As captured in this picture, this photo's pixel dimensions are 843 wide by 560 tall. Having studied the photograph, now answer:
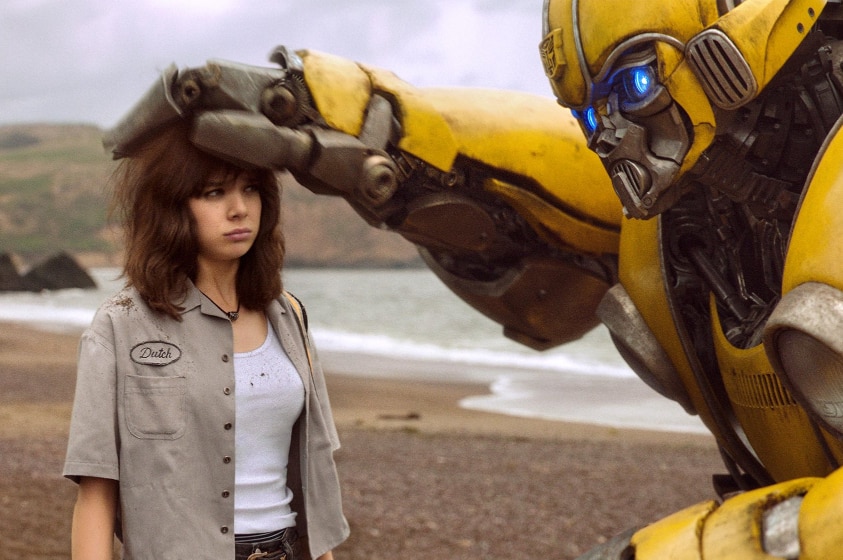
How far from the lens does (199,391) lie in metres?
2.04

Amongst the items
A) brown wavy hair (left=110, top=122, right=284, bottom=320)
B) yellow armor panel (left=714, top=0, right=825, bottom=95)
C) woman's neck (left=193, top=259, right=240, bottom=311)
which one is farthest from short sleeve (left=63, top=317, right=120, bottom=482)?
yellow armor panel (left=714, top=0, right=825, bottom=95)

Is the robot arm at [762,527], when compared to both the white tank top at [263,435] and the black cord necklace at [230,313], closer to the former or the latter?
the white tank top at [263,435]

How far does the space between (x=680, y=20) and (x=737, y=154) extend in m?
0.28

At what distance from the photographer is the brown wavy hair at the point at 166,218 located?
2111 millimetres

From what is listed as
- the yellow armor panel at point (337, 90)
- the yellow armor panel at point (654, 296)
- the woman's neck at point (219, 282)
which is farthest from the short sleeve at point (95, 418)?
the yellow armor panel at point (654, 296)

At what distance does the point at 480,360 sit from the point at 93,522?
20.8 m

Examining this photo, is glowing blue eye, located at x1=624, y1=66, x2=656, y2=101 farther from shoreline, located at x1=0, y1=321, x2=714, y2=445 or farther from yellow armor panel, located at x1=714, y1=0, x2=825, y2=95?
shoreline, located at x1=0, y1=321, x2=714, y2=445

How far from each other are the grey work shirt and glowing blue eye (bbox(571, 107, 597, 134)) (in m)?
0.87

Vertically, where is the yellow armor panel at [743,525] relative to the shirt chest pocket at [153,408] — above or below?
above

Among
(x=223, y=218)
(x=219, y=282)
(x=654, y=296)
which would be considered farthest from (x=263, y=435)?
(x=654, y=296)

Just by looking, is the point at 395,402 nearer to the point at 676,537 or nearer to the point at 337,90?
the point at 337,90

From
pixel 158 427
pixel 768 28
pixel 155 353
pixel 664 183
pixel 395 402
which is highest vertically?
pixel 768 28

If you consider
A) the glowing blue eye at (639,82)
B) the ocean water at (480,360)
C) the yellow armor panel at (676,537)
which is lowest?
the ocean water at (480,360)

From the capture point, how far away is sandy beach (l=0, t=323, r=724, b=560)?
6883mm
